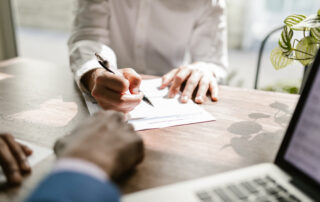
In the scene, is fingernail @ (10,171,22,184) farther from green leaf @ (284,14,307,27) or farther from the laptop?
green leaf @ (284,14,307,27)

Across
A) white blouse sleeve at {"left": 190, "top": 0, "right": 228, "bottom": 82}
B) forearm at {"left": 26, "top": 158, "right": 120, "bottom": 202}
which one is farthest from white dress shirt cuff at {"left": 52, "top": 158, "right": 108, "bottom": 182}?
white blouse sleeve at {"left": 190, "top": 0, "right": 228, "bottom": 82}

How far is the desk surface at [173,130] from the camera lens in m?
0.49

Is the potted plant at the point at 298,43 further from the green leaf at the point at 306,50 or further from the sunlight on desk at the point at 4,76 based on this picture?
the sunlight on desk at the point at 4,76

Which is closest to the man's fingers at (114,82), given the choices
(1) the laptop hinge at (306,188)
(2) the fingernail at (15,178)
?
(2) the fingernail at (15,178)

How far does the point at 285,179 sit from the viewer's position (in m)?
0.44

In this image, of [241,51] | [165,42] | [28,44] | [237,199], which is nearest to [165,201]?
[237,199]

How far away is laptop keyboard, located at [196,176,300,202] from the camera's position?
391mm

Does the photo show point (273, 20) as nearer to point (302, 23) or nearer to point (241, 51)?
point (241, 51)

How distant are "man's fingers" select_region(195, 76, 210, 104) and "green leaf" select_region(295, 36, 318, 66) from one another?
290 millimetres

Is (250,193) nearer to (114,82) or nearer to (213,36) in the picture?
(114,82)

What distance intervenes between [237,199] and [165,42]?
104cm

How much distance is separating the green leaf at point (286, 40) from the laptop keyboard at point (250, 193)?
1.26 feet

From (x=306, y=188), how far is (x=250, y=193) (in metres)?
0.09

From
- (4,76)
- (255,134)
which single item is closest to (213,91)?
(255,134)
